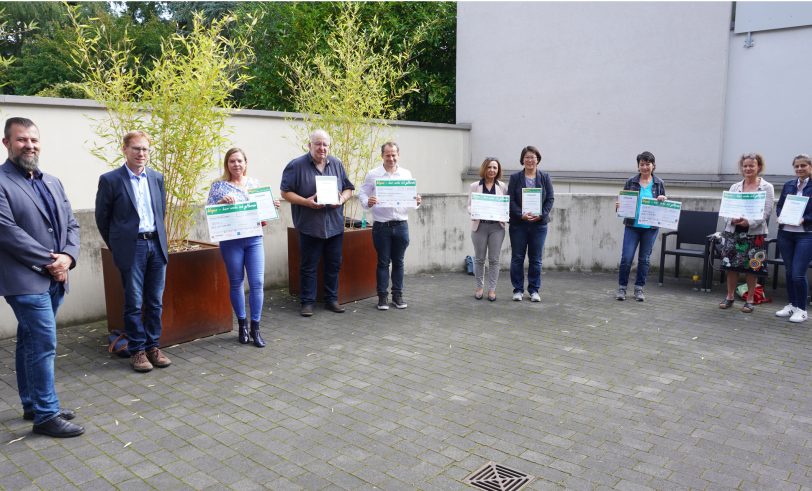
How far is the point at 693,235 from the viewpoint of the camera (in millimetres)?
8836

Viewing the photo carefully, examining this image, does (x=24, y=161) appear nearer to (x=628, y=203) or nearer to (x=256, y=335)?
(x=256, y=335)

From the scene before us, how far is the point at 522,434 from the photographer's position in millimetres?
4008

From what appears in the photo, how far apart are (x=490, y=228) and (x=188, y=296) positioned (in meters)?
3.53

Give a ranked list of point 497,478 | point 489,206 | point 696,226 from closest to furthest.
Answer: point 497,478
point 489,206
point 696,226

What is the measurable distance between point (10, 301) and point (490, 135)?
1029 centimetres

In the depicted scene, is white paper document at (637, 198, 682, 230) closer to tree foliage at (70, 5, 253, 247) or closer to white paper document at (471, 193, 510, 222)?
white paper document at (471, 193, 510, 222)

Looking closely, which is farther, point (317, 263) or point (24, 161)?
point (317, 263)

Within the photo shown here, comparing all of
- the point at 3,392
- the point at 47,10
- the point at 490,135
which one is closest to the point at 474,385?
the point at 3,392

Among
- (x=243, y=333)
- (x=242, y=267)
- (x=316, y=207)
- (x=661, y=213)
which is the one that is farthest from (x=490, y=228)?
(x=243, y=333)

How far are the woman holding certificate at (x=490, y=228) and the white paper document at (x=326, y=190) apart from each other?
1704 millimetres

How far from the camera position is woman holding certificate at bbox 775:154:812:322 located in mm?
6621

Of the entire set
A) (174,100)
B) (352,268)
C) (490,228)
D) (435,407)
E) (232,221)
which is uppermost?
(174,100)

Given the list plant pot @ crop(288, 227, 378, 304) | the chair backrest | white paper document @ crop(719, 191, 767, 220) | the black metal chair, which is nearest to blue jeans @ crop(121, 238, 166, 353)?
plant pot @ crop(288, 227, 378, 304)

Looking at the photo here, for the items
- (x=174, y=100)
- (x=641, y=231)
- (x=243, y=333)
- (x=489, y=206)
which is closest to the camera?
(x=174, y=100)
